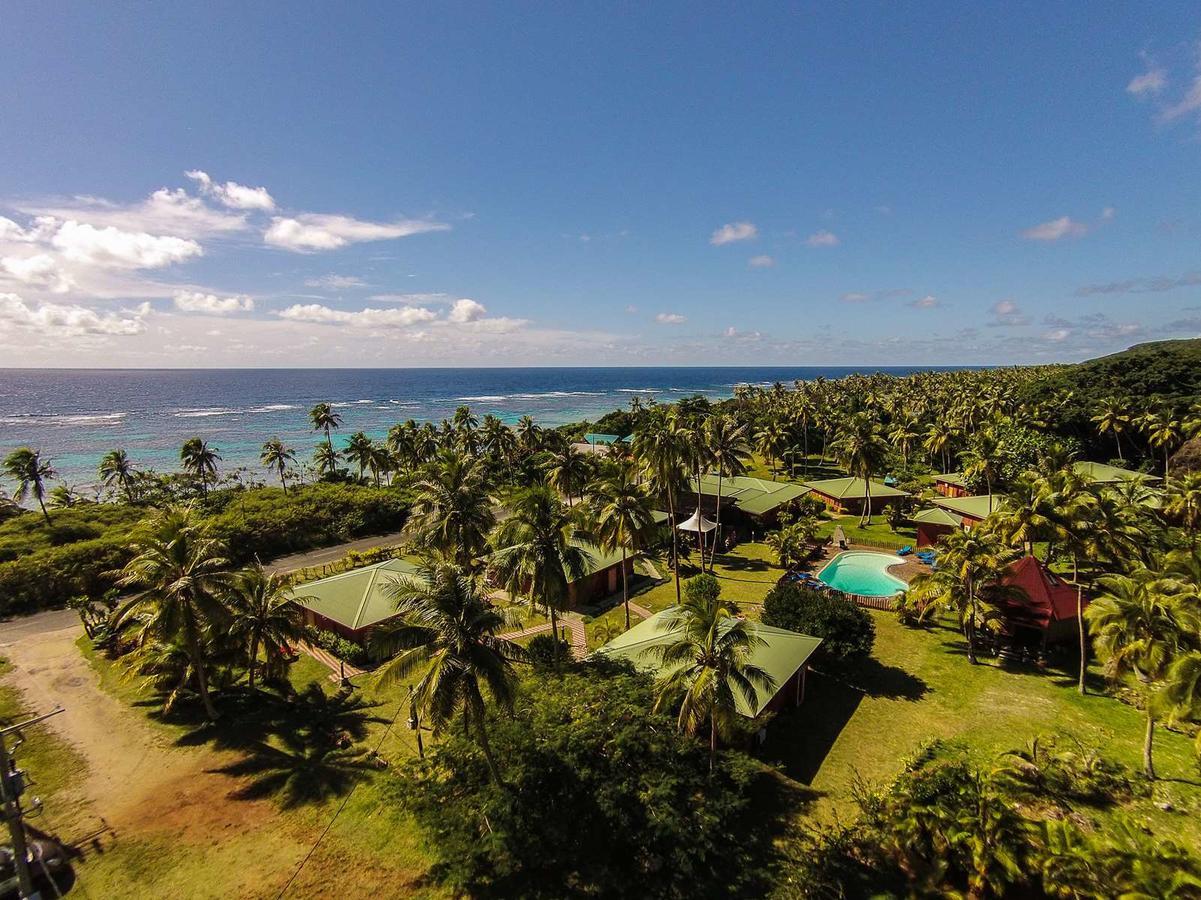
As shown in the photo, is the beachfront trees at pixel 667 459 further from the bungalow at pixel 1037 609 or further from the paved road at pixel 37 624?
the paved road at pixel 37 624

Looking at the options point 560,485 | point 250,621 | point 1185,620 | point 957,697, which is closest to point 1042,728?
point 957,697

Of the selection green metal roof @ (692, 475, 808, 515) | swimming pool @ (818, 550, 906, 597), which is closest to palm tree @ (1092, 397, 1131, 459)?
green metal roof @ (692, 475, 808, 515)

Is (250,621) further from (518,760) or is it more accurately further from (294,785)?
(518,760)

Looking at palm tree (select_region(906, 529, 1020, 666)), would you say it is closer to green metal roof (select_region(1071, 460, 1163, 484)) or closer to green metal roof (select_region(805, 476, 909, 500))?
green metal roof (select_region(805, 476, 909, 500))

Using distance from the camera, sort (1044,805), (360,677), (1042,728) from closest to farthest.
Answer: (1044,805), (1042,728), (360,677)

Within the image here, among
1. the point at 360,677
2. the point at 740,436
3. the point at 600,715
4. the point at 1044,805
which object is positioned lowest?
the point at 360,677
